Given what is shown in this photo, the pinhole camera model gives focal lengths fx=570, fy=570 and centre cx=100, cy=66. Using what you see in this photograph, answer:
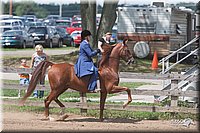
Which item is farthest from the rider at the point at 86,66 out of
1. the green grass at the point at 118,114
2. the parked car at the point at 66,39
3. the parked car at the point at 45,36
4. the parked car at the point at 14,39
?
the parked car at the point at 66,39

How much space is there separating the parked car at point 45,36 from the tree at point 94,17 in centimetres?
1341

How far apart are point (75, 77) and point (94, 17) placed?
622 inches

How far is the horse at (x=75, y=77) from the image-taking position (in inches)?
534

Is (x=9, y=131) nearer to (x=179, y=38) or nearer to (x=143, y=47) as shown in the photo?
(x=143, y=47)

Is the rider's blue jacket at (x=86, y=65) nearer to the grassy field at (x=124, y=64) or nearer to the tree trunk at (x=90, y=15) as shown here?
the grassy field at (x=124, y=64)

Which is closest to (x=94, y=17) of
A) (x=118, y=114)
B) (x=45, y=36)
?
(x=45, y=36)

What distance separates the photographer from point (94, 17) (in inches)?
1148

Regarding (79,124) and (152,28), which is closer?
(79,124)

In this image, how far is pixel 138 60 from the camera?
32844mm

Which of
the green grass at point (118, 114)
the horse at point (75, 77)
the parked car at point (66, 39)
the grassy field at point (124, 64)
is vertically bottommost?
the parked car at point (66, 39)

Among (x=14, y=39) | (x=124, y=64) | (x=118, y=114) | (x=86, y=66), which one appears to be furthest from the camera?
(x=14, y=39)

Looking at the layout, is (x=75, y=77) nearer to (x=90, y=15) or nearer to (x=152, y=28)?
(x=90, y=15)

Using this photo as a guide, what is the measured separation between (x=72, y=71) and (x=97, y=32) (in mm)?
15815

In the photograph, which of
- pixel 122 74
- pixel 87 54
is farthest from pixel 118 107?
pixel 87 54
